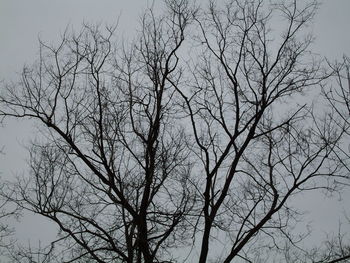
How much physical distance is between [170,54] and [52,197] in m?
4.43

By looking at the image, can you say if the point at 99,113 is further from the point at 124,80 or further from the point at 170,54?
the point at 170,54

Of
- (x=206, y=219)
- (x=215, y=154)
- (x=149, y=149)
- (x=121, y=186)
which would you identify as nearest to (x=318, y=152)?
(x=215, y=154)

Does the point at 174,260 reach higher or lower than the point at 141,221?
lower

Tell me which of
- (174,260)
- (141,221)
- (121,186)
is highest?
(121,186)

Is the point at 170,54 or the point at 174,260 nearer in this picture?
the point at 174,260

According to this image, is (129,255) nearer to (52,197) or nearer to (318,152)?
(52,197)

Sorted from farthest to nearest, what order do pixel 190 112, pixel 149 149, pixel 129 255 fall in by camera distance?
pixel 190 112, pixel 149 149, pixel 129 255

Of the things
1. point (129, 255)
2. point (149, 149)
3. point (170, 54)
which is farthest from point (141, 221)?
point (170, 54)

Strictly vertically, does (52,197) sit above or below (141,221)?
above

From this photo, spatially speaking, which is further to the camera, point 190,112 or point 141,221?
point 190,112

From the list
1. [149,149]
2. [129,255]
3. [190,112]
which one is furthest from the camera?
[190,112]

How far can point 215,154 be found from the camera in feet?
35.4

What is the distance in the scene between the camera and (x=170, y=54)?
10.2 metres

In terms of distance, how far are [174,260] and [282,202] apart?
302 cm
